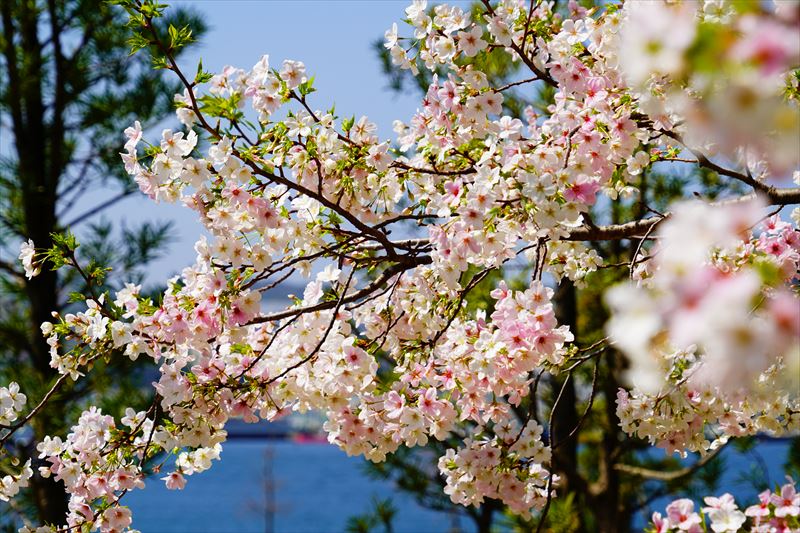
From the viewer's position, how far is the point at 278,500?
93.4ft

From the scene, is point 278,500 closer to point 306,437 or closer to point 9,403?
point 306,437

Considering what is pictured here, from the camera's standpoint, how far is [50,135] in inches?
222

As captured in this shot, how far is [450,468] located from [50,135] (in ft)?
14.2

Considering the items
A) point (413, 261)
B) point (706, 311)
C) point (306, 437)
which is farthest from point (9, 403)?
point (306, 437)

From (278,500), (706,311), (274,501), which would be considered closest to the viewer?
(706,311)

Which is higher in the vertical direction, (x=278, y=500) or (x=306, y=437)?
(x=306, y=437)

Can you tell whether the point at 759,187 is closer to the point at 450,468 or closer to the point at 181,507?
the point at 450,468

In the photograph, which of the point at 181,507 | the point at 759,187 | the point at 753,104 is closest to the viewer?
the point at 753,104

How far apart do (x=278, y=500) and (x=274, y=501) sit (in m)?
2.26

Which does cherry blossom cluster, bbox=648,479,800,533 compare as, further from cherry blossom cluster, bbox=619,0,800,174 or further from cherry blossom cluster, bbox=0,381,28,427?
cherry blossom cluster, bbox=0,381,28,427

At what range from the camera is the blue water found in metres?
24.9

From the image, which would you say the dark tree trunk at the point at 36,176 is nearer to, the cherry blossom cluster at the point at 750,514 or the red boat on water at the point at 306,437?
the cherry blossom cluster at the point at 750,514

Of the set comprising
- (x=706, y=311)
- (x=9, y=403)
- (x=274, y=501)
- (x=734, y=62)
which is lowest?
(x=706, y=311)

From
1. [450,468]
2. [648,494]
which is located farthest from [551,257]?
[648,494]
